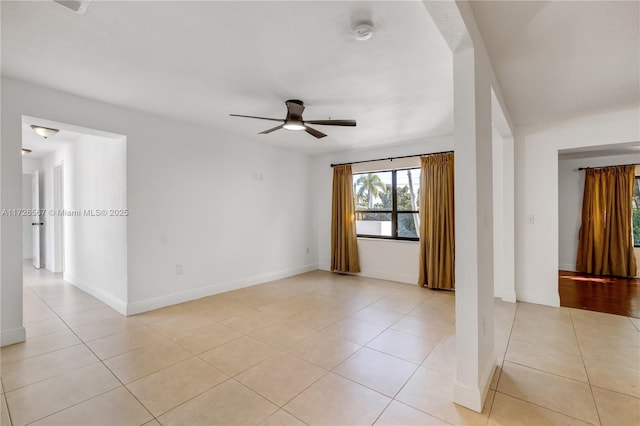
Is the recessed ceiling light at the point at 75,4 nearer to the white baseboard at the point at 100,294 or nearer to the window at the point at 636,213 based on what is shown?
the white baseboard at the point at 100,294

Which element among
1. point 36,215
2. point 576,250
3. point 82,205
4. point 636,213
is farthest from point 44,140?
point 636,213

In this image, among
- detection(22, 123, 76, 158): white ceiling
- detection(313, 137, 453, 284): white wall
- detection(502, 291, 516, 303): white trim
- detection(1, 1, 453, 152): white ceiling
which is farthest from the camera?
detection(313, 137, 453, 284): white wall

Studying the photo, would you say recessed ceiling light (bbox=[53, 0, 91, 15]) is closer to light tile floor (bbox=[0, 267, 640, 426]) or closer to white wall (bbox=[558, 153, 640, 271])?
light tile floor (bbox=[0, 267, 640, 426])

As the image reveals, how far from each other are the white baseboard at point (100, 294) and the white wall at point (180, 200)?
198mm

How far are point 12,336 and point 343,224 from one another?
466cm

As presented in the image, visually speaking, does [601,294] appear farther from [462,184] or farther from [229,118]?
[229,118]

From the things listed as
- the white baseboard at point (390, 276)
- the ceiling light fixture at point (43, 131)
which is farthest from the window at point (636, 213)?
the ceiling light fixture at point (43, 131)

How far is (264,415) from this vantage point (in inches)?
72.1

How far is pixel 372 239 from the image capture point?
5.64m

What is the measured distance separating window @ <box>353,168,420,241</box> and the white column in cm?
335

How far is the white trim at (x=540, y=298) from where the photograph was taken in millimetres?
3898

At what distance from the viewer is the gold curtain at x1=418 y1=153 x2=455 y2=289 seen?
4617 millimetres

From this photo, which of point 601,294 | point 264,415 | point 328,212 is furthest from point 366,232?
point 264,415

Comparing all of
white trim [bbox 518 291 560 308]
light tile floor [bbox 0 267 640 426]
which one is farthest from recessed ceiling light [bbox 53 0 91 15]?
white trim [bbox 518 291 560 308]
